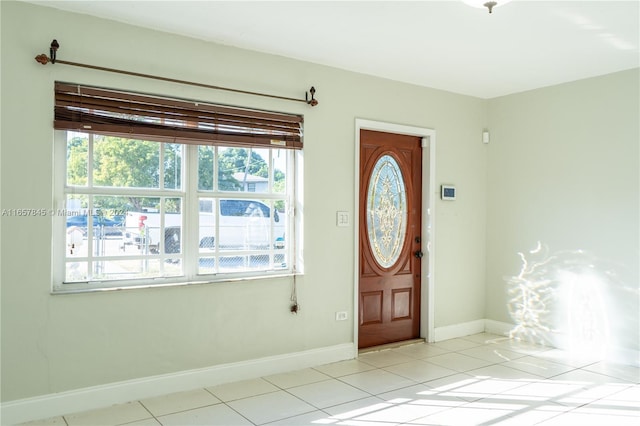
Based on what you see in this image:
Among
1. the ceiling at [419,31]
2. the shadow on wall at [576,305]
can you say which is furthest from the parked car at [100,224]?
the shadow on wall at [576,305]

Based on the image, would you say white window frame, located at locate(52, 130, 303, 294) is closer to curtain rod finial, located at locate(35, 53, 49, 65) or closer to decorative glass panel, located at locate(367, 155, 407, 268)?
curtain rod finial, located at locate(35, 53, 49, 65)

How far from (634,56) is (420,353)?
319 cm

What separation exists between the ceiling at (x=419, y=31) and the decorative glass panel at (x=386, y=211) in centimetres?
96

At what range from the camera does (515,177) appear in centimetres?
538

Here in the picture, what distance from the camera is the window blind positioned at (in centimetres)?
328

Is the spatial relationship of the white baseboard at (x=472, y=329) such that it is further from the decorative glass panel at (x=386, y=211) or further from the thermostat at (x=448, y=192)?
the thermostat at (x=448, y=192)

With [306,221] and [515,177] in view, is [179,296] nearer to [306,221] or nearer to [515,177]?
[306,221]

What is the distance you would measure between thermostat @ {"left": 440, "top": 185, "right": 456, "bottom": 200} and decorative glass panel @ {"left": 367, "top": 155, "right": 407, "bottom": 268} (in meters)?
0.43

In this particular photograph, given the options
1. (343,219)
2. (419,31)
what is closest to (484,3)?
(419,31)

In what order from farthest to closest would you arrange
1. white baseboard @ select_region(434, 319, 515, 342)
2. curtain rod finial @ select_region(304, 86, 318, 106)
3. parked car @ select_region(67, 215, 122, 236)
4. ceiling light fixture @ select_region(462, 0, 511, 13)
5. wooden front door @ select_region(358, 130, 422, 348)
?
white baseboard @ select_region(434, 319, 515, 342)
wooden front door @ select_region(358, 130, 422, 348)
curtain rod finial @ select_region(304, 86, 318, 106)
parked car @ select_region(67, 215, 122, 236)
ceiling light fixture @ select_region(462, 0, 511, 13)

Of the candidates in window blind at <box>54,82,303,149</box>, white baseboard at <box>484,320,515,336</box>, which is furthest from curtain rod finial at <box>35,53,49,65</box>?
white baseboard at <box>484,320,515,336</box>

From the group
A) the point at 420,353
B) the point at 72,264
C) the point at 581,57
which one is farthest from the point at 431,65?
the point at 72,264

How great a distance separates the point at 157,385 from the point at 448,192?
3395mm

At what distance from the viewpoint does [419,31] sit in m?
3.59
